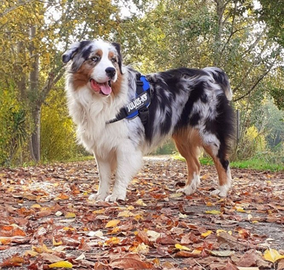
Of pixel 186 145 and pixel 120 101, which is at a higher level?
pixel 120 101

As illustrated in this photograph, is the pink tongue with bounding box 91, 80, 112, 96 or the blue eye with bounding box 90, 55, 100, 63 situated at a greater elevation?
the blue eye with bounding box 90, 55, 100, 63

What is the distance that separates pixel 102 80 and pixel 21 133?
7598 mm

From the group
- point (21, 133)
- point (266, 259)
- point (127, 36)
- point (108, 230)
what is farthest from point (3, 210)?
point (127, 36)

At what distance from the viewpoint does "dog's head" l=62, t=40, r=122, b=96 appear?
15.2 ft

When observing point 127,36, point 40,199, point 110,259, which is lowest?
point 40,199

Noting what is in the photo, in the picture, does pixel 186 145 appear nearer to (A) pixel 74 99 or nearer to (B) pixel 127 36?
(A) pixel 74 99

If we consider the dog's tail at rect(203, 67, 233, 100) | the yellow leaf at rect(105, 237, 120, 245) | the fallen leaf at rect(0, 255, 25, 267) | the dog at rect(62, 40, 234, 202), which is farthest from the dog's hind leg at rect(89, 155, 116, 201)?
the fallen leaf at rect(0, 255, 25, 267)

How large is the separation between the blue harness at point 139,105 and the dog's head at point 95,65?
0.93 ft

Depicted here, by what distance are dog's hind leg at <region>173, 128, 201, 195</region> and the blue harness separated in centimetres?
74

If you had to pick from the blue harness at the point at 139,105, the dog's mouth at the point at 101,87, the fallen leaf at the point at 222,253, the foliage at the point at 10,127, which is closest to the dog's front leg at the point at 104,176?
the blue harness at the point at 139,105

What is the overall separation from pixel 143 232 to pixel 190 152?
3.18m

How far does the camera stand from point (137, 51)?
15.8m

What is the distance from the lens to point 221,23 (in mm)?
14430

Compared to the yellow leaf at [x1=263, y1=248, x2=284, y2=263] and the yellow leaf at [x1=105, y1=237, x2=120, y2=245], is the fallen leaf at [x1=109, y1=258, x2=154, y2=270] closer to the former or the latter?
the yellow leaf at [x1=105, y1=237, x2=120, y2=245]
